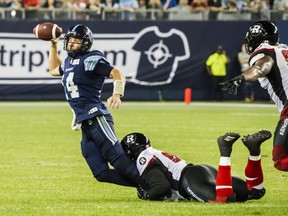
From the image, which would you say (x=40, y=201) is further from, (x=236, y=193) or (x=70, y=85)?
(x=236, y=193)

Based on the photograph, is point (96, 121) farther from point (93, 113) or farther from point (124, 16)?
point (124, 16)

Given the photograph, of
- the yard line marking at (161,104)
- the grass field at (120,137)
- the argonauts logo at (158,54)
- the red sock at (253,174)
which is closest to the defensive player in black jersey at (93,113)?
the grass field at (120,137)

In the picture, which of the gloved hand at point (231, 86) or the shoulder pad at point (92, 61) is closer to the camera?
the gloved hand at point (231, 86)

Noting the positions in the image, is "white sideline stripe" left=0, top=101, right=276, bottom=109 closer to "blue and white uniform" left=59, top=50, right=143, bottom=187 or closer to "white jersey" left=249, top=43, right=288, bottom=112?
"blue and white uniform" left=59, top=50, right=143, bottom=187

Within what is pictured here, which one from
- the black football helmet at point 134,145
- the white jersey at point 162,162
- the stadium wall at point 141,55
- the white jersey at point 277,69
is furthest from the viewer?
the stadium wall at point 141,55

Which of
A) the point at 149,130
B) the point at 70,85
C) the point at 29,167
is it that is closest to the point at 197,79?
the point at 149,130

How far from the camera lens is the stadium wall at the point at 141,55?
915 inches

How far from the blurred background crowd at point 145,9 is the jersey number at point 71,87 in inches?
595

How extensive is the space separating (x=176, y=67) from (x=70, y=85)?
51.7ft

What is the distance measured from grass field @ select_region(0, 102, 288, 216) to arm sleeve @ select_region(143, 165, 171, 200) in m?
0.09

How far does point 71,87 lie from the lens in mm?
8516

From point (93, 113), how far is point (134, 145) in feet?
1.54

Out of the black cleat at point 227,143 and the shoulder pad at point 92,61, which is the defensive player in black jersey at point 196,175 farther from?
the shoulder pad at point 92,61

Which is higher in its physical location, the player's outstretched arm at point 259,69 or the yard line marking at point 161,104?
the player's outstretched arm at point 259,69
